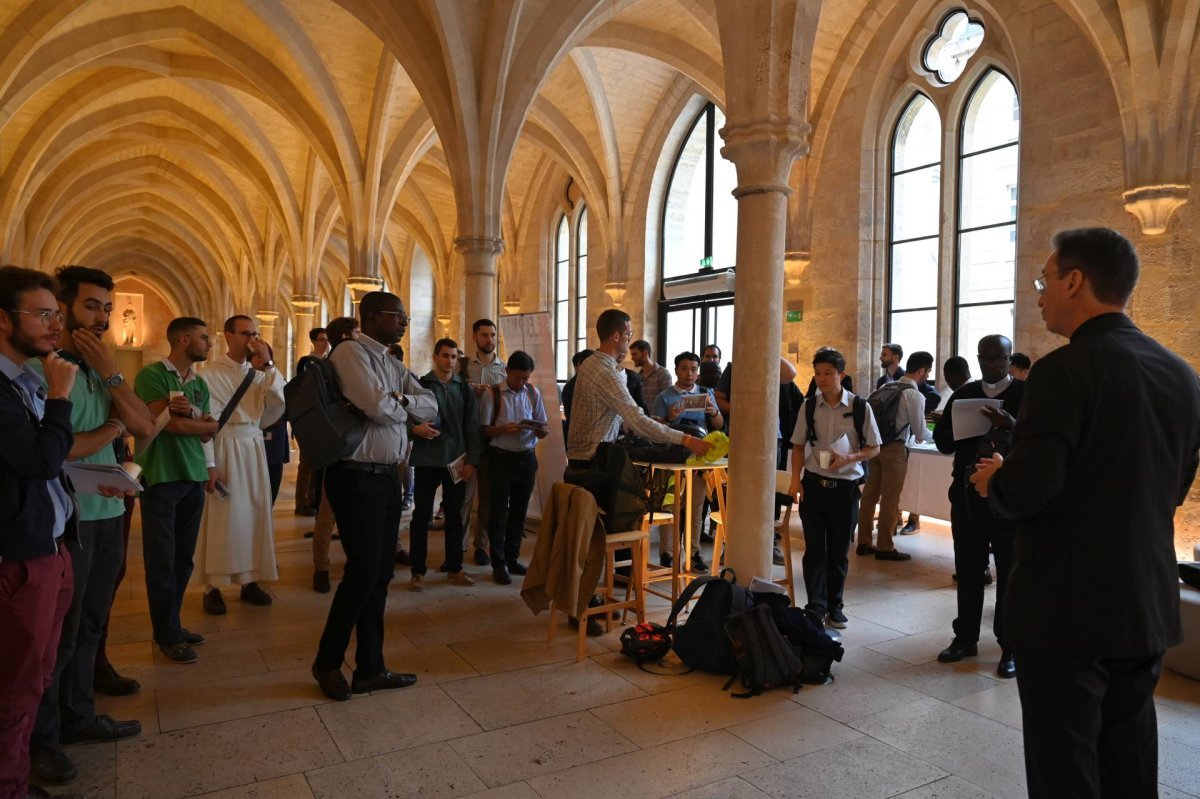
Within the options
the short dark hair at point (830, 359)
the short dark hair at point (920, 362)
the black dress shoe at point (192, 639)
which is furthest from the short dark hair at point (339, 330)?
the short dark hair at point (920, 362)

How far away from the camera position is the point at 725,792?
294 centimetres

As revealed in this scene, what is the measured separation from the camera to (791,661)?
3967 millimetres

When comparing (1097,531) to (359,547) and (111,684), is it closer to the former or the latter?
(359,547)

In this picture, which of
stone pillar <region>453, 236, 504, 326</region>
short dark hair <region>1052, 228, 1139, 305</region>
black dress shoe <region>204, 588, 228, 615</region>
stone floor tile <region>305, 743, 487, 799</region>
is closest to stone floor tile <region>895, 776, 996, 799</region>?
stone floor tile <region>305, 743, 487, 799</region>

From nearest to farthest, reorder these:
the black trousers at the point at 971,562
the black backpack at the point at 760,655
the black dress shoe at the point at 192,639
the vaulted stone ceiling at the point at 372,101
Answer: the black backpack at the point at 760,655
the black trousers at the point at 971,562
the black dress shoe at the point at 192,639
the vaulted stone ceiling at the point at 372,101

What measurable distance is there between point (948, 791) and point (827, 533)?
83.8 inches

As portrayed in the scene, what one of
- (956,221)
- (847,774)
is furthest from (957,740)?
(956,221)

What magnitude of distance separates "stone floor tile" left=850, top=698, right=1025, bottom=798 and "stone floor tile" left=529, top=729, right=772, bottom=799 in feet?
2.19

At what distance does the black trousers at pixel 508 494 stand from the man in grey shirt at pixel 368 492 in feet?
7.38

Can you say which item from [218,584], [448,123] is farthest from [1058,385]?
[448,123]

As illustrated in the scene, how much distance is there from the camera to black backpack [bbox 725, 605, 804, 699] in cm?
392

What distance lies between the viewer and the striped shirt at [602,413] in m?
4.57

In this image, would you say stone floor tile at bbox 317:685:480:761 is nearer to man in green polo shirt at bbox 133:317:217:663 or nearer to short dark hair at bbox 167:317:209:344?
man in green polo shirt at bbox 133:317:217:663

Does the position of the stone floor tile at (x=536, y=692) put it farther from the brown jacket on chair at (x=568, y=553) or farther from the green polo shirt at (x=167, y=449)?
the green polo shirt at (x=167, y=449)
